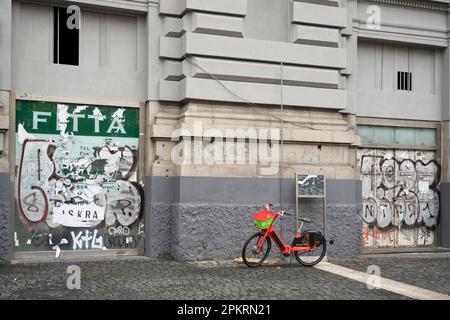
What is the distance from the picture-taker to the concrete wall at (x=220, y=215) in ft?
33.9

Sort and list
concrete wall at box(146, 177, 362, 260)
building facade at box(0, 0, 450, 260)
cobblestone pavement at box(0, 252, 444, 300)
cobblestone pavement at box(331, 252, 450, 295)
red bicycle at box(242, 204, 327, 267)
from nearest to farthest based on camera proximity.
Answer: cobblestone pavement at box(0, 252, 444, 300) → cobblestone pavement at box(331, 252, 450, 295) → red bicycle at box(242, 204, 327, 267) → building facade at box(0, 0, 450, 260) → concrete wall at box(146, 177, 362, 260)

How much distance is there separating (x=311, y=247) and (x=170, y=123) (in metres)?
3.48

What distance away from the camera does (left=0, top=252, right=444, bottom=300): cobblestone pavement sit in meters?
7.44

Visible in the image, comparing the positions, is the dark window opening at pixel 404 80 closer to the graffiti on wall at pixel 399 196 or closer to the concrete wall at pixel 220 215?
the graffiti on wall at pixel 399 196

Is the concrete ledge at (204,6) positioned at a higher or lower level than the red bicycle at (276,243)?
higher

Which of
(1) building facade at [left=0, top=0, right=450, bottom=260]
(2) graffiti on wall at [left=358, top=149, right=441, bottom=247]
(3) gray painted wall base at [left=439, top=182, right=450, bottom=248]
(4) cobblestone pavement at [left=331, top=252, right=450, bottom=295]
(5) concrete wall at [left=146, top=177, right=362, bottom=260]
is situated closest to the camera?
(4) cobblestone pavement at [left=331, top=252, right=450, bottom=295]

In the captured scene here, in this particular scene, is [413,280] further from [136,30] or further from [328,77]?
[136,30]

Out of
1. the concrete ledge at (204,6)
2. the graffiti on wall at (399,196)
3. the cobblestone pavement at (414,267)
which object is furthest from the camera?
the graffiti on wall at (399,196)

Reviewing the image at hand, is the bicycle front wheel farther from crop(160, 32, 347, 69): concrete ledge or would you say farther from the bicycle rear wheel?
crop(160, 32, 347, 69): concrete ledge

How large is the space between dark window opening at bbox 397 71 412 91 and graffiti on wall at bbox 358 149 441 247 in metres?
1.47

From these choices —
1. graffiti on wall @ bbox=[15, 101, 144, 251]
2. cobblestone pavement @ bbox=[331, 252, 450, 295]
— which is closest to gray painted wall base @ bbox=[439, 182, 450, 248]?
cobblestone pavement @ bbox=[331, 252, 450, 295]

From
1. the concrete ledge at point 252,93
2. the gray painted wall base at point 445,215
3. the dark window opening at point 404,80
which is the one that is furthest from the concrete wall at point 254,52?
the gray painted wall base at point 445,215

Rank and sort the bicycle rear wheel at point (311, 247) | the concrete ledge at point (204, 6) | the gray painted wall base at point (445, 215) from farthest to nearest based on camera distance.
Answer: the gray painted wall base at point (445, 215) < the concrete ledge at point (204, 6) < the bicycle rear wheel at point (311, 247)

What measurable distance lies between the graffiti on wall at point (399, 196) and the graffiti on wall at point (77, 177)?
5122mm
